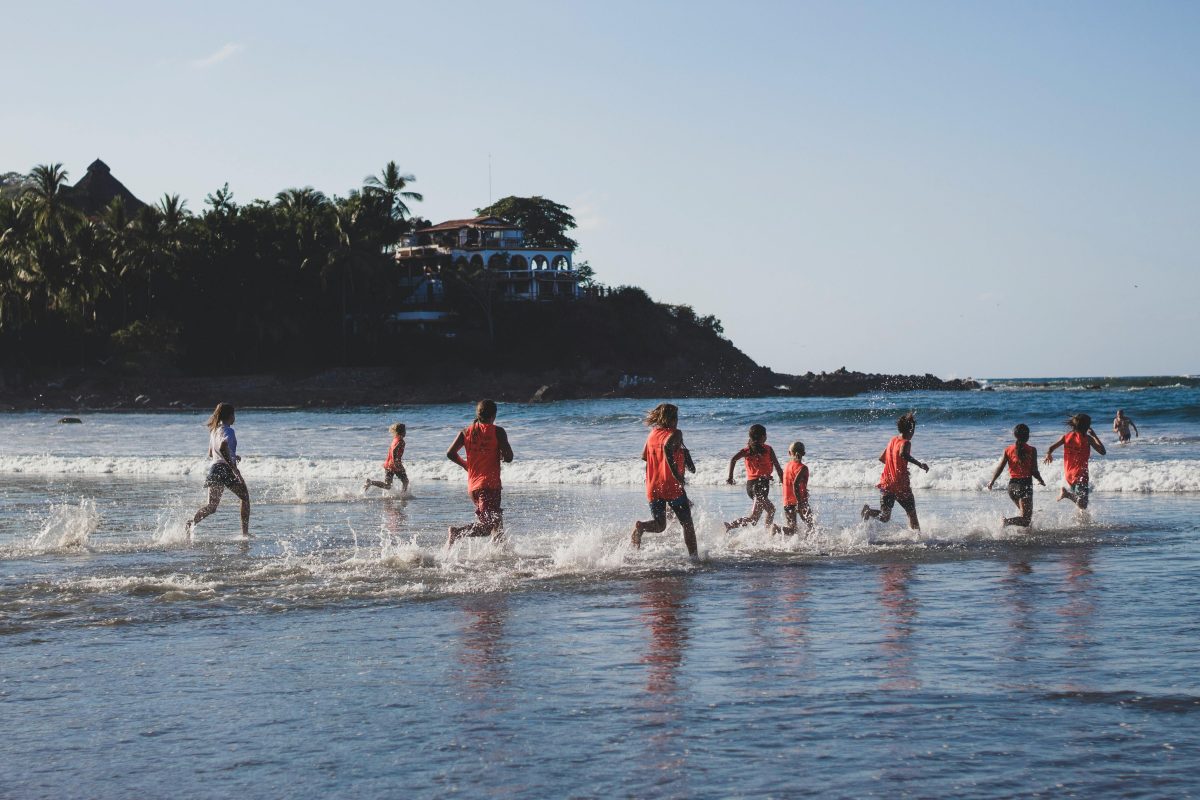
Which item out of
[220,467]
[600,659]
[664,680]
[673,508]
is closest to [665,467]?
[673,508]

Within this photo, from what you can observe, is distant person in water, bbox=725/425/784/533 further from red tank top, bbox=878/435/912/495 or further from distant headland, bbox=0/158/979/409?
distant headland, bbox=0/158/979/409

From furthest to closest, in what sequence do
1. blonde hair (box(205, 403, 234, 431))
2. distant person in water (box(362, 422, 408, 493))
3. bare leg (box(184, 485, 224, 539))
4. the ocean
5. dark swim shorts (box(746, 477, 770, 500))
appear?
distant person in water (box(362, 422, 408, 493))
bare leg (box(184, 485, 224, 539))
blonde hair (box(205, 403, 234, 431))
dark swim shorts (box(746, 477, 770, 500))
the ocean

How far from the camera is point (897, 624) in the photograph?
7.91 m

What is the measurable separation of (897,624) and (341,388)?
7427 cm

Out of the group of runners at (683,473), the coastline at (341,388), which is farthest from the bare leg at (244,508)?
the coastline at (341,388)

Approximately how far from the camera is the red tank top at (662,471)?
10.8 meters

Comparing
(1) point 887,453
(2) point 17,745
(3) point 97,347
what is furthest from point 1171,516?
(3) point 97,347

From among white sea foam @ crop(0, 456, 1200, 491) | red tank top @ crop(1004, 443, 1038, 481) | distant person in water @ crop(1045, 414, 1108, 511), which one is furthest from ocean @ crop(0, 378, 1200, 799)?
white sea foam @ crop(0, 456, 1200, 491)

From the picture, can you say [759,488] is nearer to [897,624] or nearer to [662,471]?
[662,471]

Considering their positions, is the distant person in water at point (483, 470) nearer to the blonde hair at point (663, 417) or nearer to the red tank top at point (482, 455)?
the red tank top at point (482, 455)

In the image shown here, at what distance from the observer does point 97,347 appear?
81625 mm

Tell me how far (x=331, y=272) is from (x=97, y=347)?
678 inches

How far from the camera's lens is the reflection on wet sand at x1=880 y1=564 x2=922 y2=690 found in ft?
21.1

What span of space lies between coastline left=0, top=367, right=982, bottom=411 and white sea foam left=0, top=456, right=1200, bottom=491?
44.1 meters
